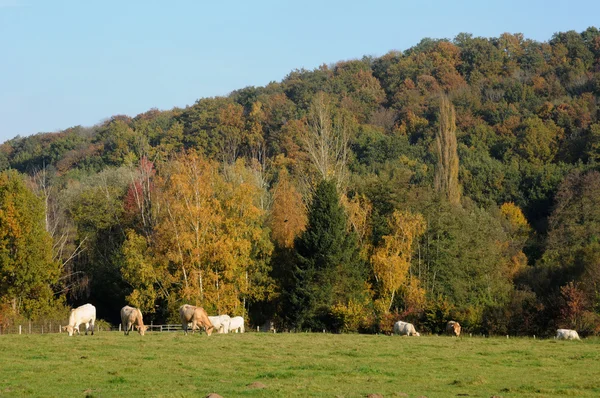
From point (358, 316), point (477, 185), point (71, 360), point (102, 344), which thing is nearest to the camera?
point (71, 360)

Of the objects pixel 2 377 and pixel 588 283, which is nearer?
pixel 2 377

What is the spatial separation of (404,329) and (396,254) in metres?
9.10

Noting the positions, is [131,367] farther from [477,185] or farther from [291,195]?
[477,185]

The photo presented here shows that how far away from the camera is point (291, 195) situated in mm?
58719

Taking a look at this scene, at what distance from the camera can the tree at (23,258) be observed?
49.1 meters

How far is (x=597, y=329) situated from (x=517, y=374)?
2123cm

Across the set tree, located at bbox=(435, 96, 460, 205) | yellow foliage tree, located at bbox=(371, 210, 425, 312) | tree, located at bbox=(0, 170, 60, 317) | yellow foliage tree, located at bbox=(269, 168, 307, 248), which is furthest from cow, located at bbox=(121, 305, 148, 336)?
tree, located at bbox=(435, 96, 460, 205)

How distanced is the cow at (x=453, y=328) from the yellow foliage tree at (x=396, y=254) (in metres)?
7.47

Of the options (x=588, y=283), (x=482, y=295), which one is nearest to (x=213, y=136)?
(x=482, y=295)

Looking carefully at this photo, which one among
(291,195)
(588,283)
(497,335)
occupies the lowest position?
(497,335)

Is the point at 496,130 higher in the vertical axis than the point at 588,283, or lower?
higher

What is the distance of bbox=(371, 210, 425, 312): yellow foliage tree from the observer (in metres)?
51.8

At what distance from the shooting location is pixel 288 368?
22.2 meters

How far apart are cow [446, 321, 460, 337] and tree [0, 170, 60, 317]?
24911 mm
